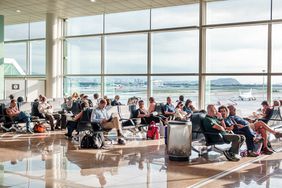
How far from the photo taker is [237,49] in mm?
13875

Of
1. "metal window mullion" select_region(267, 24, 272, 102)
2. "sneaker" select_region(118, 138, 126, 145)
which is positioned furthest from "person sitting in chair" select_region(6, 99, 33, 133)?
"metal window mullion" select_region(267, 24, 272, 102)

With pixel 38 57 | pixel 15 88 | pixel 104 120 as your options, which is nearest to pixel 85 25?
pixel 38 57

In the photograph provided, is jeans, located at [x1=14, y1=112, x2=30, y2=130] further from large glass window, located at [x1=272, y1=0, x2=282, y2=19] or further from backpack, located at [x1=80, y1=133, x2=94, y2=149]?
large glass window, located at [x1=272, y1=0, x2=282, y2=19]

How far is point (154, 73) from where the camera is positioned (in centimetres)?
1523

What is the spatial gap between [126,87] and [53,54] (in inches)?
144

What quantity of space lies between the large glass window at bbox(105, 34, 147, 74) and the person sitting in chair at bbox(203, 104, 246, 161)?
792cm

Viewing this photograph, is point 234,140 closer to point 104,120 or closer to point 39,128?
point 104,120

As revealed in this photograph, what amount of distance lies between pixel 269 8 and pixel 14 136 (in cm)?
892

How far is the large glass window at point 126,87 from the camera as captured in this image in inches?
614

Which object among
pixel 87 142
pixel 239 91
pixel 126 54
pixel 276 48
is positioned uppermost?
pixel 126 54

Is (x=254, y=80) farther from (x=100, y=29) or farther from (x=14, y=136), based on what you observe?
(x=14, y=136)

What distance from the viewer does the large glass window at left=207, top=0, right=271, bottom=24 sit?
12.8 meters

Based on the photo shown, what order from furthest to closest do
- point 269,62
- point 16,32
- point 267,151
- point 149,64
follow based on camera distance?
point 16,32, point 149,64, point 269,62, point 267,151

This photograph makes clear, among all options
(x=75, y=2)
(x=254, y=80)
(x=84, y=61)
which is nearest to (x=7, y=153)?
(x=75, y=2)
